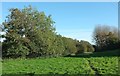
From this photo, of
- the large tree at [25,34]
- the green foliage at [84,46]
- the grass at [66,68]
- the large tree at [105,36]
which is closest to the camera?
the grass at [66,68]

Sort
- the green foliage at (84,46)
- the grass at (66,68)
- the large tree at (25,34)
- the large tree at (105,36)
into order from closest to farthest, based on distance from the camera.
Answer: the grass at (66,68) → the large tree at (25,34) → the large tree at (105,36) → the green foliage at (84,46)

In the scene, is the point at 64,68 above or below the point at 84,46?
below

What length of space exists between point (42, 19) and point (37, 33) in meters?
2.77

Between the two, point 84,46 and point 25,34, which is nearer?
point 25,34

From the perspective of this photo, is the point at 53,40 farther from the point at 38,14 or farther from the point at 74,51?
the point at 74,51

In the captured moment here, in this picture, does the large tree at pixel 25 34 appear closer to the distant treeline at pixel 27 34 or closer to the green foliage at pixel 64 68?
the distant treeline at pixel 27 34

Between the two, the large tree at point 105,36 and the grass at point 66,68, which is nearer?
→ the grass at point 66,68

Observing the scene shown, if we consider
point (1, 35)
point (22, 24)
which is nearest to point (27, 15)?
point (22, 24)

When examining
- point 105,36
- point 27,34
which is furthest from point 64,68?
point 105,36

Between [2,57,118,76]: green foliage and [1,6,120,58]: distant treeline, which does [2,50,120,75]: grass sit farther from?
[1,6,120,58]: distant treeline

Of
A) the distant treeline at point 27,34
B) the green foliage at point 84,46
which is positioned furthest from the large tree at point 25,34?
the green foliage at point 84,46

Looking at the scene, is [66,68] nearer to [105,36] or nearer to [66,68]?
[66,68]

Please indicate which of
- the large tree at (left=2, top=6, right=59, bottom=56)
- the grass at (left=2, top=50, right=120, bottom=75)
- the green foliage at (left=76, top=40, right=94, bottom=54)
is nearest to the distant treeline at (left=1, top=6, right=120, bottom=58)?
the large tree at (left=2, top=6, right=59, bottom=56)

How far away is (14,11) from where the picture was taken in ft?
157
